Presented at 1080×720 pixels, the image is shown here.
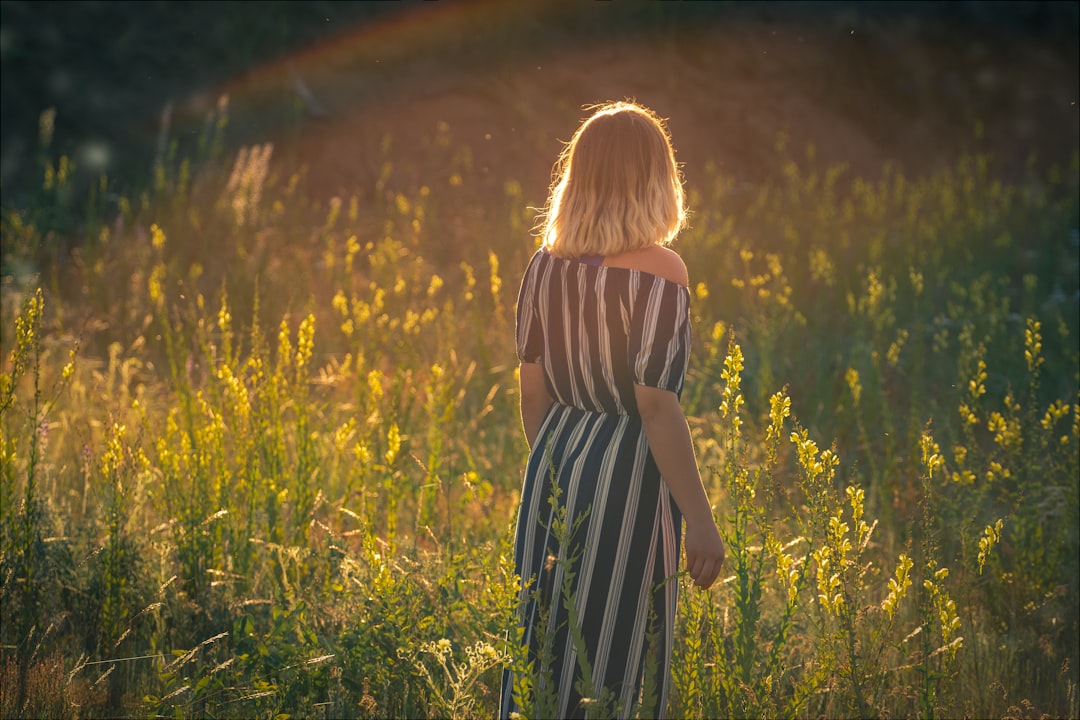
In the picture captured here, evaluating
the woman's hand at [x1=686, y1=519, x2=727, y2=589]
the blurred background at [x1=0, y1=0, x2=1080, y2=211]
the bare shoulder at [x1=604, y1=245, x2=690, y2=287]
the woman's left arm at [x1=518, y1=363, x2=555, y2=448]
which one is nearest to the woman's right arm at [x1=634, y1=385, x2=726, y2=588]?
the woman's hand at [x1=686, y1=519, x2=727, y2=589]

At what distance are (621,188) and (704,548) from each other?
2.64ft

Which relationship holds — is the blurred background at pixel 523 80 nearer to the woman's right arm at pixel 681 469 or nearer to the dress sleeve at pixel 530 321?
the dress sleeve at pixel 530 321

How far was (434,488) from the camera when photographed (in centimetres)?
325

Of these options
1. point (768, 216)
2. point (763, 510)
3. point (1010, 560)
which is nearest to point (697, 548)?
point (763, 510)

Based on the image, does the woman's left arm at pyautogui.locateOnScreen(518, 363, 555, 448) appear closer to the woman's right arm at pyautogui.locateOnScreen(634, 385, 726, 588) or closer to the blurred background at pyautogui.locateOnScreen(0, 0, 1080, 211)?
the woman's right arm at pyautogui.locateOnScreen(634, 385, 726, 588)

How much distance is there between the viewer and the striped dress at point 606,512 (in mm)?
2176

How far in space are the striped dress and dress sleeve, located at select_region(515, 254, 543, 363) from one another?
5 cm

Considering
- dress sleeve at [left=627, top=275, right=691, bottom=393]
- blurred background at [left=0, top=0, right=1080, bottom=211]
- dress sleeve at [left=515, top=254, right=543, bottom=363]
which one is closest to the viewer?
dress sleeve at [left=627, top=275, right=691, bottom=393]

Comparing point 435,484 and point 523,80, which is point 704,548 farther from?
point 523,80

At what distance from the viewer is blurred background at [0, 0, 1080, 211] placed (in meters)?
8.96

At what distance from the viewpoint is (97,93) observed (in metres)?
9.02

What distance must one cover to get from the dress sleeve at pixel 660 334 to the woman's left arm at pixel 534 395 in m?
0.35

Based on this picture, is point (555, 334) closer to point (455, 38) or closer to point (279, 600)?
point (279, 600)

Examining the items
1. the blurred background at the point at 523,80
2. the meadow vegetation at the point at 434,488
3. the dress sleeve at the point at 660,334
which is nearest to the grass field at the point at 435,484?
the meadow vegetation at the point at 434,488
